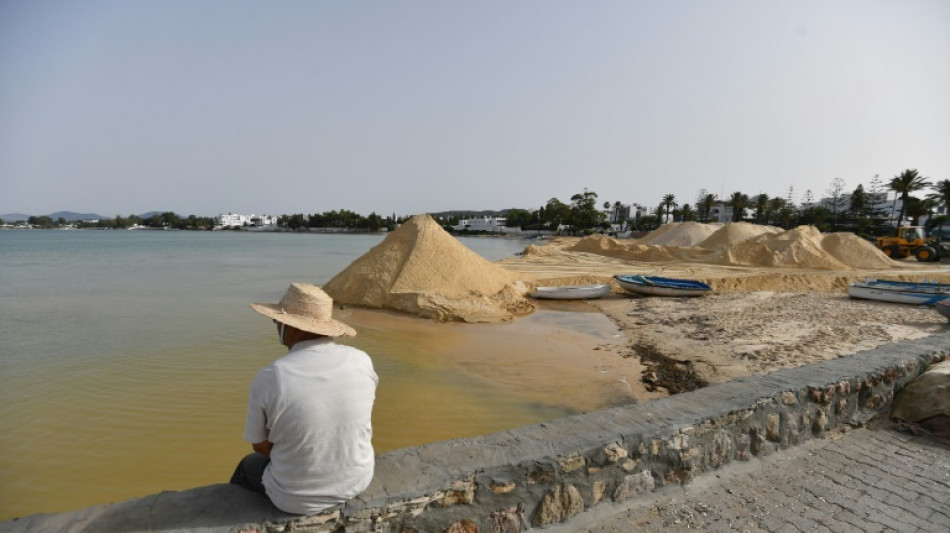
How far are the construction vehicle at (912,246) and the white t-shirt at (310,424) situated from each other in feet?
119

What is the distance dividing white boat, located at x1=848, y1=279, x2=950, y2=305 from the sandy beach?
0.95ft

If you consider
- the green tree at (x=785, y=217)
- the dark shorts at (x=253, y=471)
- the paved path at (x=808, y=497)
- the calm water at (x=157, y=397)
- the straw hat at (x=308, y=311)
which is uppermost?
the green tree at (x=785, y=217)

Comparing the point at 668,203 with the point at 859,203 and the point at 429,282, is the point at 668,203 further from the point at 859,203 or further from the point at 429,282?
the point at 429,282

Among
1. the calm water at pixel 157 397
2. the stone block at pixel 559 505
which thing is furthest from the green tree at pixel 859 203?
the stone block at pixel 559 505

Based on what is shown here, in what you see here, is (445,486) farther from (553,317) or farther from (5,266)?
(5,266)

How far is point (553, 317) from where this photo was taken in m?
14.5

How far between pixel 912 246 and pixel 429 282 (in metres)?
29.8

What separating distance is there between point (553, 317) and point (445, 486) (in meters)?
12.4

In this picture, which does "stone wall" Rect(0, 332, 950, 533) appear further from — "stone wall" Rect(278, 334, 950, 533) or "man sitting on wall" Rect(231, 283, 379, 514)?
"man sitting on wall" Rect(231, 283, 379, 514)

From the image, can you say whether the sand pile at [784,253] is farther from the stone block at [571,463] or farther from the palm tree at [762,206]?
the palm tree at [762,206]

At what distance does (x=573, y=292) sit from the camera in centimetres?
1695

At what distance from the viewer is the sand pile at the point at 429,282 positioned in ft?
48.3

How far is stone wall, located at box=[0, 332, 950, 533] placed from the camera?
212cm

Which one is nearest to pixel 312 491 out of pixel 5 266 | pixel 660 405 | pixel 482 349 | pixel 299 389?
pixel 299 389
